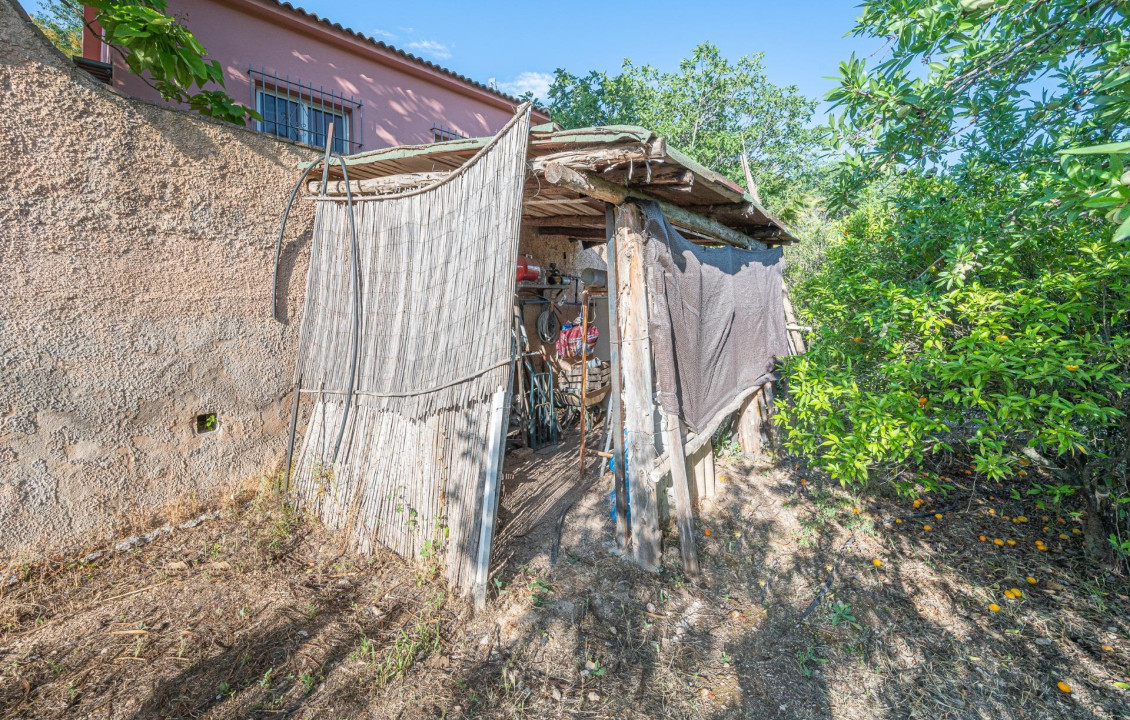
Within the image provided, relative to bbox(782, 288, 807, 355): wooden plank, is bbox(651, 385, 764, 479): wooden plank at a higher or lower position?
lower

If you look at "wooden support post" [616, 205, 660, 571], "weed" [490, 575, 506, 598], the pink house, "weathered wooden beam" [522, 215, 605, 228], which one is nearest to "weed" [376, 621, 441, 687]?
"weed" [490, 575, 506, 598]

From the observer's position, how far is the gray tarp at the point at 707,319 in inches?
134

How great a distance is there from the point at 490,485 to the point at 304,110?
624 cm

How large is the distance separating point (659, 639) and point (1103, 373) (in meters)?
2.51

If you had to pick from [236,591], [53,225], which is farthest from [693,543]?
[53,225]

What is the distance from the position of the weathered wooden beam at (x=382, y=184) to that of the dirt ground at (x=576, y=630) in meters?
2.44

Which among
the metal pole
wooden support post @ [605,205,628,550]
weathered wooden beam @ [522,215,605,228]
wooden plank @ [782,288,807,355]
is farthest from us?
wooden plank @ [782,288,807,355]

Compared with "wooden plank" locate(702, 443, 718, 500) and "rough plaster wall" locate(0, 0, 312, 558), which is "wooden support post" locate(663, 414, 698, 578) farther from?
"rough plaster wall" locate(0, 0, 312, 558)

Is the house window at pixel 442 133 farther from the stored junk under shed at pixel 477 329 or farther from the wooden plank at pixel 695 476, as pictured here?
the wooden plank at pixel 695 476

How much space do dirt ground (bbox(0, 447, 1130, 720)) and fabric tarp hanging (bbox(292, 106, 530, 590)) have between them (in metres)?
0.34

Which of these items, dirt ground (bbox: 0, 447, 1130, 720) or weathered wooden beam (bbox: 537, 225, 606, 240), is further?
weathered wooden beam (bbox: 537, 225, 606, 240)

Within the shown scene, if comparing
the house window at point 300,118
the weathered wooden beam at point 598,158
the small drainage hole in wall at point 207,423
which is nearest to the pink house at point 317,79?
the house window at point 300,118

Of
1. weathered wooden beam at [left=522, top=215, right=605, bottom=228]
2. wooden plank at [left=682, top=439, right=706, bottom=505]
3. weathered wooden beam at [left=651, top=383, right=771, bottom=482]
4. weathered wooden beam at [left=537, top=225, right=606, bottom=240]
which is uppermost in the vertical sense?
weathered wooden beam at [left=537, top=225, right=606, bottom=240]

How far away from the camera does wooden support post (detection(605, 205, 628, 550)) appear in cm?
355
